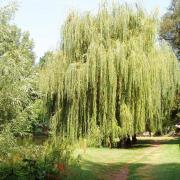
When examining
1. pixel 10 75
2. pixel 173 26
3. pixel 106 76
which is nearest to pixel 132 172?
pixel 10 75

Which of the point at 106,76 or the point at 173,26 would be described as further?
the point at 173,26

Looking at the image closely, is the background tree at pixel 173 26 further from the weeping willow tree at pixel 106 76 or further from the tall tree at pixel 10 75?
the tall tree at pixel 10 75

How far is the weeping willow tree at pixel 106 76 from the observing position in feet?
72.0

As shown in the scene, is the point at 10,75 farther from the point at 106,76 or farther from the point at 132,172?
the point at 106,76

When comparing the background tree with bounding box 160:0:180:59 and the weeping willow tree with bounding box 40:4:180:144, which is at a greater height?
the background tree with bounding box 160:0:180:59

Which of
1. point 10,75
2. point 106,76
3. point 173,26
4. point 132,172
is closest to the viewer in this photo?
point 10,75

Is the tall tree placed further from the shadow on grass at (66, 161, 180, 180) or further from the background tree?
the background tree

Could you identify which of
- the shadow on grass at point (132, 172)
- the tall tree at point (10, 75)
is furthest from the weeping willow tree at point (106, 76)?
the tall tree at point (10, 75)

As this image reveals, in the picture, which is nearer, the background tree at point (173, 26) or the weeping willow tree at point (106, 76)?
the weeping willow tree at point (106, 76)

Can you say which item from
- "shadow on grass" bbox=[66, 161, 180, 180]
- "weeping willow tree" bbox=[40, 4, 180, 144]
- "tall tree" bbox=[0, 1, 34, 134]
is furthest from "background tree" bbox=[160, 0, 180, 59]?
"tall tree" bbox=[0, 1, 34, 134]

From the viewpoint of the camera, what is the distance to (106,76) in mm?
21891

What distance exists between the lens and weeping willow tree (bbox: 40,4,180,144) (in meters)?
21.9

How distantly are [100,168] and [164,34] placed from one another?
96.1 ft

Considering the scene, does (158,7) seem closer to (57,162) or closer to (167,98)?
(167,98)
